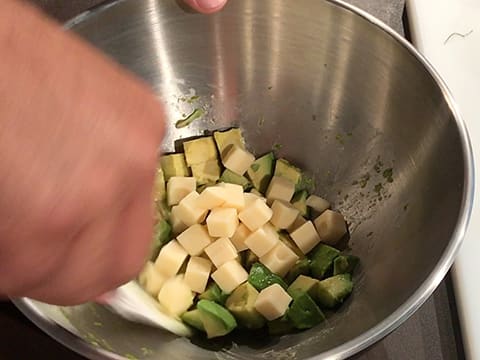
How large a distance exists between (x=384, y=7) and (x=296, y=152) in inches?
14.1

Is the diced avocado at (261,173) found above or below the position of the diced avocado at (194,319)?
above

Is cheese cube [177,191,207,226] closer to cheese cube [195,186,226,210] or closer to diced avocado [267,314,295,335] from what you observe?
cheese cube [195,186,226,210]

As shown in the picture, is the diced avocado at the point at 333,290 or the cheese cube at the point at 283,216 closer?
the diced avocado at the point at 333,290

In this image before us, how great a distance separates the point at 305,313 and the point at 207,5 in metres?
0.45

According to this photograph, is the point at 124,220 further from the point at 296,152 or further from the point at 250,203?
the point at 296,152

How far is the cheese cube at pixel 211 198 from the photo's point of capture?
104 centimetres

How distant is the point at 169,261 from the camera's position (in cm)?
101

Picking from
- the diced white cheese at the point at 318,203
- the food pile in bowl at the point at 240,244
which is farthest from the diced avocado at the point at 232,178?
the diced white cheese at the point at 318,203

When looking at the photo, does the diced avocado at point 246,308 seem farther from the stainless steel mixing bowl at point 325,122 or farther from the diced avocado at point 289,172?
the diced avocado at point 289,172

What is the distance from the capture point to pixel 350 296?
967 mm

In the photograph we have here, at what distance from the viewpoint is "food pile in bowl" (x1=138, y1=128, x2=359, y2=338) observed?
0.95 meters

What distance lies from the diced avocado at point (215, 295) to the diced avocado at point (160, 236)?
91 mm

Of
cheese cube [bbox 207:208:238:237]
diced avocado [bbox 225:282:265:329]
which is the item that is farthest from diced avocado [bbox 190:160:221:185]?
diced avocado [bbox 225:282:265:329]

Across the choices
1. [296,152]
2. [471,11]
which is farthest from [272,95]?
[471,11]
